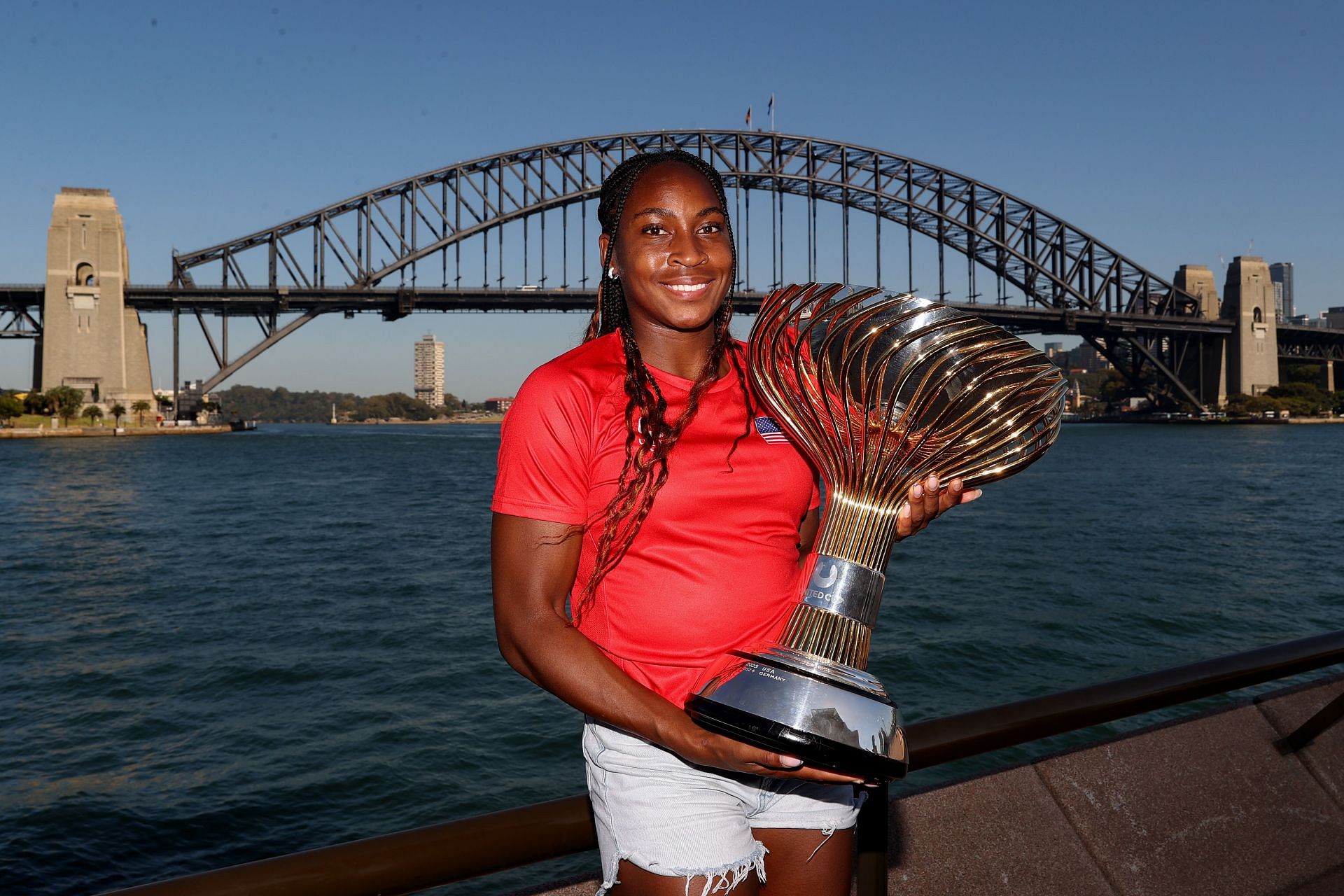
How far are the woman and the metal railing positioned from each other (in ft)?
0.27

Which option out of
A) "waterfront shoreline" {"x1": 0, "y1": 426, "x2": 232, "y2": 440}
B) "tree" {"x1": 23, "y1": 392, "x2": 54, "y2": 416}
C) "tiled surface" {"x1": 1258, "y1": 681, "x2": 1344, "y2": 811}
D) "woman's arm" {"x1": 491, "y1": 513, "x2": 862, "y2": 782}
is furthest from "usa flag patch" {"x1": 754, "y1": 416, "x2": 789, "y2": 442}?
"tree" {"x1": 23, "y1": 392, "x2": 54, "y2": 416}

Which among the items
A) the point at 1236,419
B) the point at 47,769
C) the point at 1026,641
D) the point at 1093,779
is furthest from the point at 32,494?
the point at 1236,419

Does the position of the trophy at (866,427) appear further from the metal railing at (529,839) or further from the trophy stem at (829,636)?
the metal railing at (529,839)

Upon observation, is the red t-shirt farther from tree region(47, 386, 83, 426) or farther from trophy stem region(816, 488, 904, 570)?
tree region(47, 386, 83, 426)

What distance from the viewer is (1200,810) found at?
2.12 metres

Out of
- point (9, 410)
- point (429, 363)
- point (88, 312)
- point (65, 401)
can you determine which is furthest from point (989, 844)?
point (429, 363)

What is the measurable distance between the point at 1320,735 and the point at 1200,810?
1.53 ft

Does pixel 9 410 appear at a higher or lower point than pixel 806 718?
higher

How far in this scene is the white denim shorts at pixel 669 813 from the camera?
0.97 m

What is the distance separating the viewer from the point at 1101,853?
198 centimetres

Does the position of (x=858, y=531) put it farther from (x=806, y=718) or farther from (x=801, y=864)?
(x=801, y=864)

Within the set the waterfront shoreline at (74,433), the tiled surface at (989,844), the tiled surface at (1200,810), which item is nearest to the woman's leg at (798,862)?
the tiled surface at (989,844)

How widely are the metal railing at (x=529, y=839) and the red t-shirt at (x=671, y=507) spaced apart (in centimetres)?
22

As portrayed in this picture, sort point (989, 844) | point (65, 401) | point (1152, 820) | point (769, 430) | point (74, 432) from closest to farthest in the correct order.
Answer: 1. point (769, 430)
2. point (989, 844)
3. point (1152, 820)
4. point (74, 432)
5. point (65, 401)
